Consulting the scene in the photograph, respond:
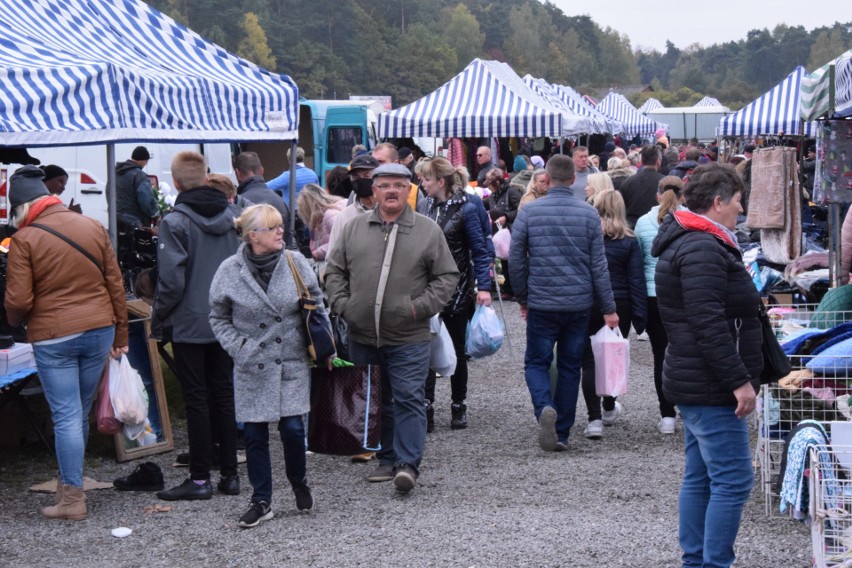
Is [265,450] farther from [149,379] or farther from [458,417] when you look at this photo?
[458,417]

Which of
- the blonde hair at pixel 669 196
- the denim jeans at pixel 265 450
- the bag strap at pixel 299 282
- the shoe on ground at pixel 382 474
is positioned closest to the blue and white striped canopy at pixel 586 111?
the blonde hair at pixel 669 196

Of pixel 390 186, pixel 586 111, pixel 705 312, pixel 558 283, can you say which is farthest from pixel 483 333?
pixel 586 111

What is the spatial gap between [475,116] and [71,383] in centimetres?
1314

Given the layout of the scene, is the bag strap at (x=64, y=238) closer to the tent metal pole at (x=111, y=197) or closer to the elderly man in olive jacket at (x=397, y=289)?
the elderly man in olive jacket at (x=397, y=289)

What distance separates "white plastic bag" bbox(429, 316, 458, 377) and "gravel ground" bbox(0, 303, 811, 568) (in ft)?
1.81

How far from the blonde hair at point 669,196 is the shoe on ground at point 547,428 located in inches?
64.1

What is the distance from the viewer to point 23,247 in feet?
18.6

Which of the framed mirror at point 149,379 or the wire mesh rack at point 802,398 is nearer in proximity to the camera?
the wire mesh rack at point 802,398

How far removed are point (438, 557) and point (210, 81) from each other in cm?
390

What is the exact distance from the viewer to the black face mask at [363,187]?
23.6ft

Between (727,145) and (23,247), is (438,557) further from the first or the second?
(727,145)

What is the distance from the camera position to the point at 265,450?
5684 millimetres

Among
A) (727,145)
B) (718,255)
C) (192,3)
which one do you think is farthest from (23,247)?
(192,3)

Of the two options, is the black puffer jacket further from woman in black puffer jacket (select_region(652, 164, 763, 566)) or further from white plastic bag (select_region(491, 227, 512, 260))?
white plastic bag (select_region(491, 227, 512, 260))
